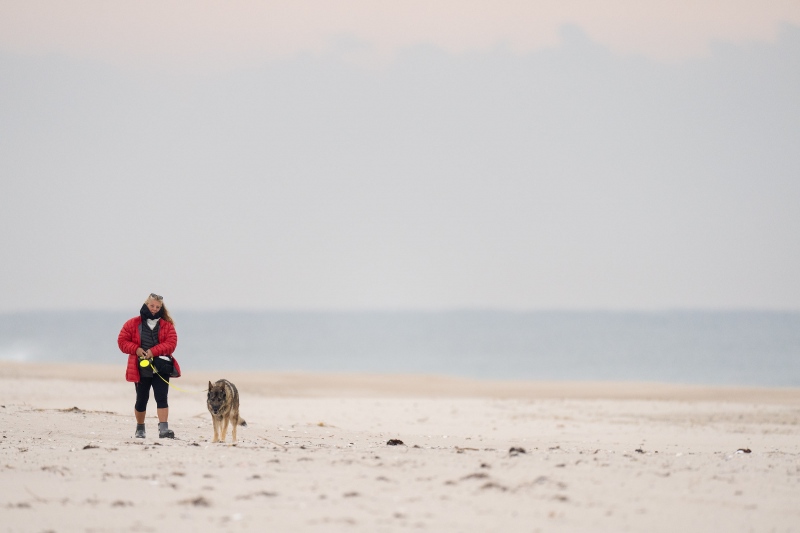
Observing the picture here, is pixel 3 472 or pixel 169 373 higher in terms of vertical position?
pixel 169 373

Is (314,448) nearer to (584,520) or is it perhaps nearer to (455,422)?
(584,520)

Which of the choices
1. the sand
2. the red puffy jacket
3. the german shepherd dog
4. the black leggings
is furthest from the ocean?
the red puffy jacket

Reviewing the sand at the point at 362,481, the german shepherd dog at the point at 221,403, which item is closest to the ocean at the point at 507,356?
the sand at the point at 362,481

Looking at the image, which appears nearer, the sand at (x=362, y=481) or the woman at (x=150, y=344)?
the sand at (x=362, y=481)

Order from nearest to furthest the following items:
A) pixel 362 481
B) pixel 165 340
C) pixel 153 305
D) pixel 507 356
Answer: pixel 362 481
pixel 153 305
pixel 165 340
pixel 507 356

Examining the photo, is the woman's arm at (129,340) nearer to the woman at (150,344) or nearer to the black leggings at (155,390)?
the woman at (150,344)

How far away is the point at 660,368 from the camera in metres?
41.8

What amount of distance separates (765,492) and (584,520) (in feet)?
6.05

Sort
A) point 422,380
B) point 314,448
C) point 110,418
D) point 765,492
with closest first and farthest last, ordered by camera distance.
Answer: point 765,492
point 314,448
point 110,418
point 422,380

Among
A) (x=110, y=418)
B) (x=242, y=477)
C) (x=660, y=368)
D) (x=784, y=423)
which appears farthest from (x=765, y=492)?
(x=660, y=368)

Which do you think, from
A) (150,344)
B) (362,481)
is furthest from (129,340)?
(362,481)

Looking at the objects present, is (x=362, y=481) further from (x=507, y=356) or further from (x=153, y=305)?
(x=507, y=356)

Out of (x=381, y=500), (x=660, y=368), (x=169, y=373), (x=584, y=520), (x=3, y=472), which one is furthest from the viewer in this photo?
(x=660, y=368)

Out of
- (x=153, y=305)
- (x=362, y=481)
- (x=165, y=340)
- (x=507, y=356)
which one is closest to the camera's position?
(x=362, y=481)
